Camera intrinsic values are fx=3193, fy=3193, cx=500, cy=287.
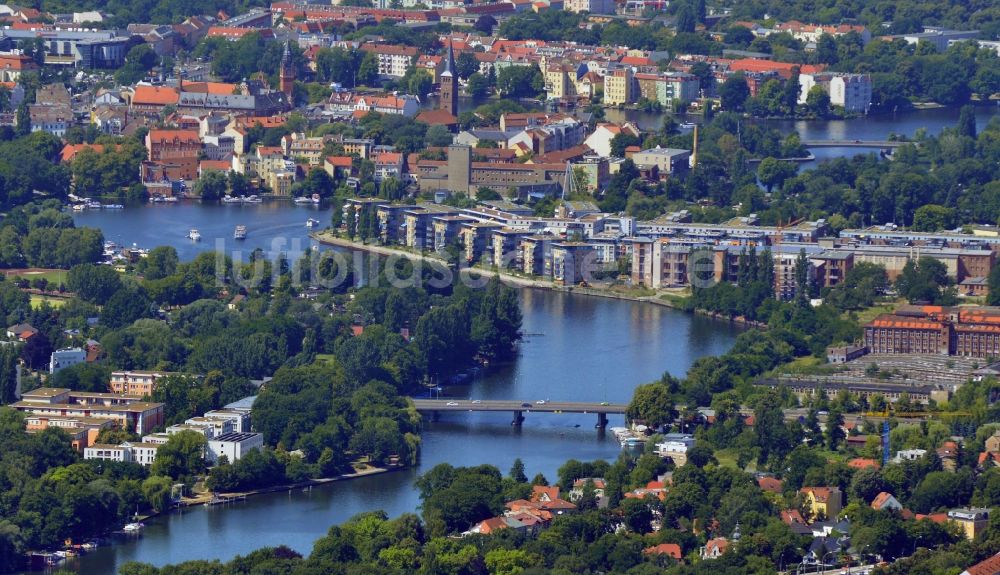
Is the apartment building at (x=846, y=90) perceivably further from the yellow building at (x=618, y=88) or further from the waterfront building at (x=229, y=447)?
the waterfront building at (x=229, y=447)

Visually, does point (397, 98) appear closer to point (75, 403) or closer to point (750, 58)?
point (750, 58)

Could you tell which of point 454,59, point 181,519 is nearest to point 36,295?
point 181,519

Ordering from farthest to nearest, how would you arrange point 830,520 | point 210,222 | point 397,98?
point 397,98
point 210,222
point 830,520

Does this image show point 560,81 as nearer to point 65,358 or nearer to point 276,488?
point 65,358

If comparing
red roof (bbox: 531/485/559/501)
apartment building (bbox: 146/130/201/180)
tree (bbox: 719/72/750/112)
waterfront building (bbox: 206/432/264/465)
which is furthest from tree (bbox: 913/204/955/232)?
red roof (bbox: 531/485/559/501)

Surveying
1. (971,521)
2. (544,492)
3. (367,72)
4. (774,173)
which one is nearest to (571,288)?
(774,173)

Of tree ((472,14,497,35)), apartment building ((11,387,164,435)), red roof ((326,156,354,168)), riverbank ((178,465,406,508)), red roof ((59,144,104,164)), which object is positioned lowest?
riverbank ((178,465,406,508))

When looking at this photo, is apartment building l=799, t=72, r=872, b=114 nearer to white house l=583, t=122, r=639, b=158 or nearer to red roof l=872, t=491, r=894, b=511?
white house l=583, t=122, r=639, b=158
